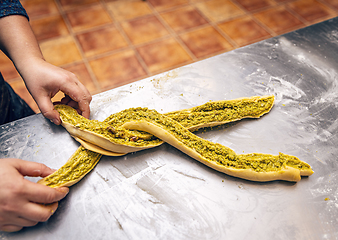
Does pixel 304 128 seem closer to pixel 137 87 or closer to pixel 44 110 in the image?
pixel 137 87

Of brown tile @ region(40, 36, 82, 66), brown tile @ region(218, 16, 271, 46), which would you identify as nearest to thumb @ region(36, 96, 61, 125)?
brown tile @ region(40, 36, 82, 66)

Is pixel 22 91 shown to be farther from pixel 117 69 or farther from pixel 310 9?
pixel 310 9

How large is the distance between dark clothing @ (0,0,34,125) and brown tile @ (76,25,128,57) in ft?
3.85

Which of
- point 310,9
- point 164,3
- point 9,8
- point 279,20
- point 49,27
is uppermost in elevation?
point 9,8

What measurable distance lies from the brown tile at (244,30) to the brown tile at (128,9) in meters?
0.99

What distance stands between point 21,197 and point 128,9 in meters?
2.62

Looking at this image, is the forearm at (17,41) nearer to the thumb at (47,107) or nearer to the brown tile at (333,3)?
the thumb at (47,107)

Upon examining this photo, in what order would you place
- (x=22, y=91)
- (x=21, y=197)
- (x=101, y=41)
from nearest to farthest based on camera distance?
(x=21, y=197) → (x=22, y=91) → (x=101, y=41)

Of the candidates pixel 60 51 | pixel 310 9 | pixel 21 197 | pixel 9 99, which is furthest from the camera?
pixel 310 9

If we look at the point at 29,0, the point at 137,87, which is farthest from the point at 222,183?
the point at 29,0

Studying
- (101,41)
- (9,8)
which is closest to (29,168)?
(9,8)

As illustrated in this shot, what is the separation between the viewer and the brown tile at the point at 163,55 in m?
2.27

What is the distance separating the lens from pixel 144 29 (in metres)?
2.57

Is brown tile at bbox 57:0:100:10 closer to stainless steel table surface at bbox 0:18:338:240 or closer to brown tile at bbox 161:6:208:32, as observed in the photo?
brown tile at bbox 161:6:208:32
